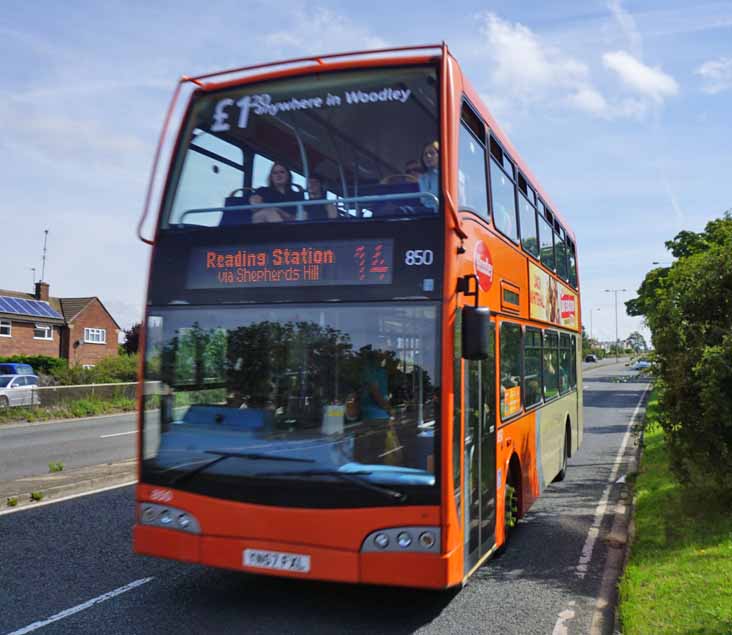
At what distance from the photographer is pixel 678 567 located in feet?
20.7

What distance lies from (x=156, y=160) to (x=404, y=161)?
1928 millimetres

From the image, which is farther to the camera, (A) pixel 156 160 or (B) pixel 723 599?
(A) pixel 156 160

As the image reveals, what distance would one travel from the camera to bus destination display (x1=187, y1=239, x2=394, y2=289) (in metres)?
5.28

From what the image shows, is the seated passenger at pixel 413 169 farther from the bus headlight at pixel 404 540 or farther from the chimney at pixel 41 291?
the chimney at pixel 41 291

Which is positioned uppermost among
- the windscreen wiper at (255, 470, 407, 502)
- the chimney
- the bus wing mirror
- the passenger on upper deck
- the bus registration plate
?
the chimney

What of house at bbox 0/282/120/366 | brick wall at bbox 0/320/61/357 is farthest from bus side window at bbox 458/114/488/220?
brick wall at bbox 0/320/61/357

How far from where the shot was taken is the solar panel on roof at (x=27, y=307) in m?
50.6

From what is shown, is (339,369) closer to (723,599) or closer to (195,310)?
(195,310)

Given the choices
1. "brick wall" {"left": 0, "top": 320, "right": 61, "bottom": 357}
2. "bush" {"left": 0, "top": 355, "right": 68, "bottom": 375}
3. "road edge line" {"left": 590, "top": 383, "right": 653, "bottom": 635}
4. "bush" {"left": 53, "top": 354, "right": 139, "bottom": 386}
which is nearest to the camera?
"road edge line" {"left": 590, "top": 383, "right": 653, "bottom": 635}

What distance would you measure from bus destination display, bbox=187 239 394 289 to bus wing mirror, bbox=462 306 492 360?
24.7 inches

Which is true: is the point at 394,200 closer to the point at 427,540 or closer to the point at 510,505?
the point at 427,540

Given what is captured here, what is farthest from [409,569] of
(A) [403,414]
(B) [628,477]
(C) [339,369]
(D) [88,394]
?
(D) [88,394]

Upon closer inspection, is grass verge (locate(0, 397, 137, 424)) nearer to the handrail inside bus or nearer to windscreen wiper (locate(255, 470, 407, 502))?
the handrail inside bus

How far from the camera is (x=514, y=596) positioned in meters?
6.20
